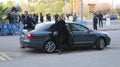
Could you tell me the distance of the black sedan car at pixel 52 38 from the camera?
16141 millimetres

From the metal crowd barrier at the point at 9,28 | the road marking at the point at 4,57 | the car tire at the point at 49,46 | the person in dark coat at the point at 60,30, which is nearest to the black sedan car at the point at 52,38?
the car tire at the point at 49,46

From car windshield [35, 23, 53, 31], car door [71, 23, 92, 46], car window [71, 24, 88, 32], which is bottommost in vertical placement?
car door [71, 23, 92, 46]

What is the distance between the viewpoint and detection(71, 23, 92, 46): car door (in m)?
16.8

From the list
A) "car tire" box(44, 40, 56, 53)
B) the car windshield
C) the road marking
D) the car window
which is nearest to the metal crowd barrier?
the car windshield

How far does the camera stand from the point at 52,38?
643 inches

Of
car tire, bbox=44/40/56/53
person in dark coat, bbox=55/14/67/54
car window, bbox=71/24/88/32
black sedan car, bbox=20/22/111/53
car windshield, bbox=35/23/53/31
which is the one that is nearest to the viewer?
person in dark coat, bbox=55/14/67/54

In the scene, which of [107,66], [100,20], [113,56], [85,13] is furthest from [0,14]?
[85,13]

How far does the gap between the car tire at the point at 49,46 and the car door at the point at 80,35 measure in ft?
3.44

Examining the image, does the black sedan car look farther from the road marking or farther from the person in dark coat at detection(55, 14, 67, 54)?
the road marking

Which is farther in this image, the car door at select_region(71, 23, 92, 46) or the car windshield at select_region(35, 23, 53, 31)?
the car door at select_region(71, 23, 92, 46)

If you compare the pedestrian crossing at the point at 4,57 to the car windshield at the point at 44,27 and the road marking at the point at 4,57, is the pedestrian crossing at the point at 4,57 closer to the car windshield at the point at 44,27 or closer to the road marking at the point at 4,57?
the road marking at the point at 4,57

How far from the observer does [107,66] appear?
38.5 feet

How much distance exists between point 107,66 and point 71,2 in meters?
83.0

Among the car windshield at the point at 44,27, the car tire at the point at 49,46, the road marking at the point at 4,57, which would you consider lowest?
the road marking at the point at 4,57
